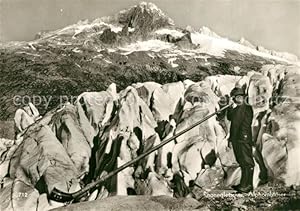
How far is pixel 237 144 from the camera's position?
573cm

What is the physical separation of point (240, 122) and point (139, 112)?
133cm

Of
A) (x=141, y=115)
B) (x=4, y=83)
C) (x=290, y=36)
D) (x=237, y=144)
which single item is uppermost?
(x=290, y=36)

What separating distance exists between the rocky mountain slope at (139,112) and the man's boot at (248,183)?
0.28 feet

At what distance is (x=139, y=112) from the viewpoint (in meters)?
5.84

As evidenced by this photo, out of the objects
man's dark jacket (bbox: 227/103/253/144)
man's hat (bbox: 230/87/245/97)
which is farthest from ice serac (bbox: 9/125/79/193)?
man's hat (bbox: 230/87/245/97)

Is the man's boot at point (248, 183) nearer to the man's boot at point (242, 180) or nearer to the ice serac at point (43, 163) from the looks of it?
the man's boot at point (242, 180)

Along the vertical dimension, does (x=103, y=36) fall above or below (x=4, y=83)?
above

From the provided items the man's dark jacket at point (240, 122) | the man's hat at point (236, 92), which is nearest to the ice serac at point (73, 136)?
the man's dark jacket at point (240, 122)

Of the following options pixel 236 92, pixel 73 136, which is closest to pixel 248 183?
pixel 236 92

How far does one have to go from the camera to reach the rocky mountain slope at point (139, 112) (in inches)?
217

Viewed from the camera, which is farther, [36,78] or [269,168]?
[36,78]

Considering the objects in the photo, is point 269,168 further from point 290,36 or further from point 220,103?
point 290,36

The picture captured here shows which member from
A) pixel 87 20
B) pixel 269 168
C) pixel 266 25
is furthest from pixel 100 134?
pixel 266 25

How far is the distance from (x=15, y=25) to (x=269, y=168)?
3.78 m
